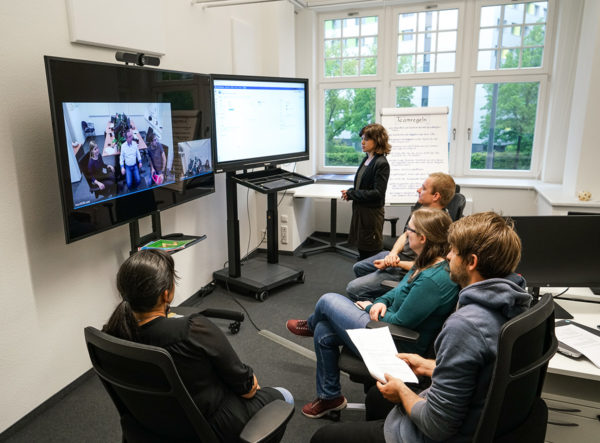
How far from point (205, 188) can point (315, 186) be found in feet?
6.14

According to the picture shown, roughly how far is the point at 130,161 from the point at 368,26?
3570mm

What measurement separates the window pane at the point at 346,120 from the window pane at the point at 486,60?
3.72 ft

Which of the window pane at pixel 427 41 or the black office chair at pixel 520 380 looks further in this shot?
the window pane at pixel 427 41

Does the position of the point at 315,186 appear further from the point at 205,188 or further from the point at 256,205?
the point at 205,188

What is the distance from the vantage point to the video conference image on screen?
1.97 metres

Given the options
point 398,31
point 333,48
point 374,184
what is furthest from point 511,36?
point 374,184

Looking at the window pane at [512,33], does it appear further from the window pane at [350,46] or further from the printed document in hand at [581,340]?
the printed document in hand at [581,340]

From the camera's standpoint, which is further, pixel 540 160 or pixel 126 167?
pixel 540 160

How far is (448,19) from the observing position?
181 inches

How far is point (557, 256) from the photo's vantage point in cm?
192

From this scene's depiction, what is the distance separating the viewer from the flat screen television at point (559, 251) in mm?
1897

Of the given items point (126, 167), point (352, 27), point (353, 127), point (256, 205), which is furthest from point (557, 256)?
point (352, 27)

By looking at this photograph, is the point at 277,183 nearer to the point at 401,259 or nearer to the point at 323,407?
the point at 401,259

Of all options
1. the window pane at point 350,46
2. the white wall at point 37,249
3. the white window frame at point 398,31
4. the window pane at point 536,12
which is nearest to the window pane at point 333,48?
the window pane at point 350,46
